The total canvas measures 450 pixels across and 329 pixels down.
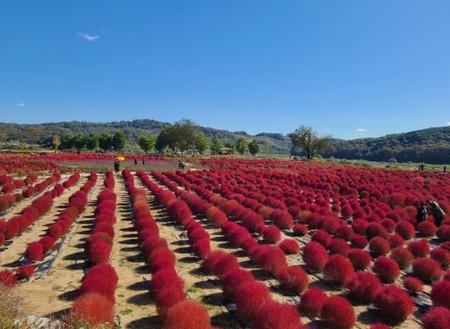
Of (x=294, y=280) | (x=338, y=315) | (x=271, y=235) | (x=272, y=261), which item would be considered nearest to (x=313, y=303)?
(x=338, y=315)

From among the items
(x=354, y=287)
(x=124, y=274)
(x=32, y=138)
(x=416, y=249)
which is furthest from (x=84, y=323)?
(x=32, y=138)

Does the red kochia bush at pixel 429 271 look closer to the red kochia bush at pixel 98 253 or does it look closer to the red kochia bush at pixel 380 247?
the red kochia bush at pixel 380 247

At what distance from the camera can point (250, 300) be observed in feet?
20.8

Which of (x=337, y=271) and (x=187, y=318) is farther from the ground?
(x=187, y=318)

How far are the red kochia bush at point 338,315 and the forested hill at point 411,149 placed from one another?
353 ft

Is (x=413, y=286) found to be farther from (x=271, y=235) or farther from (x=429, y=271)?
(x=271, y=235)

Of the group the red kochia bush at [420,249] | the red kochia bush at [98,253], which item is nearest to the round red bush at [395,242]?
the red kochia bush at [420,249]

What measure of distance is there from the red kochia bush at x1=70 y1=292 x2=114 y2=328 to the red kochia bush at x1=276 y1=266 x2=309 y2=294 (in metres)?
3.99

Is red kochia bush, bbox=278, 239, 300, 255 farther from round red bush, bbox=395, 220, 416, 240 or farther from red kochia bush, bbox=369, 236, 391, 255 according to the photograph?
round red bush, bbox=395, 220, 416, 240

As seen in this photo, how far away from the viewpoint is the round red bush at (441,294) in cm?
701

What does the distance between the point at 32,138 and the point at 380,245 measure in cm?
15662

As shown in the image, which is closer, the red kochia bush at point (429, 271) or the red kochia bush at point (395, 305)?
the red kochia bush at point (395, 305)

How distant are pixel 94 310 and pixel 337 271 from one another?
567 centimetres

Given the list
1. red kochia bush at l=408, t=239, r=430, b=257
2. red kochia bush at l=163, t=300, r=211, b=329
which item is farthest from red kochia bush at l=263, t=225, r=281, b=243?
red kochia bush at l=163, t=300, r=211, b=329
